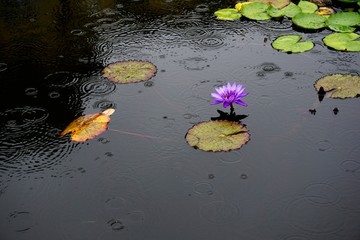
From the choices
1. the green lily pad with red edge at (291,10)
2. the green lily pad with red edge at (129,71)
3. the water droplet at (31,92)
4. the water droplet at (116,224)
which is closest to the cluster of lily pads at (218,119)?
the green lily pad with red edge at (129,71)

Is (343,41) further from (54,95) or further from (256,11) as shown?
(54,95)

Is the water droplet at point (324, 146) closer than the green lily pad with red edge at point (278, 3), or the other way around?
the water droplet at point (324, 146)

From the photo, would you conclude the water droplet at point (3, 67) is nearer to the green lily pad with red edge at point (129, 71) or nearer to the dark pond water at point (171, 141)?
the dark pond water at point (171, 141)

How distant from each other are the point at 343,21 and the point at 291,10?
382 mm

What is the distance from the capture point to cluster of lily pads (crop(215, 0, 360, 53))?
2.72 m

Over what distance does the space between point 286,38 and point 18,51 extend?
1769mm

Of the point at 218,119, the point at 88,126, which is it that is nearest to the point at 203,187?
the point at 218,119

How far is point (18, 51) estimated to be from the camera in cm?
290

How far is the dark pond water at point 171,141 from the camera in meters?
1.69

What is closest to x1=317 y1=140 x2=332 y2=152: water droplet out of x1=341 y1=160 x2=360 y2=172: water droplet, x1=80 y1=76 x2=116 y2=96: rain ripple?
x1=341 y1=160 x2=360 y2=172: water droplet

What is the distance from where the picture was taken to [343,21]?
115 inches

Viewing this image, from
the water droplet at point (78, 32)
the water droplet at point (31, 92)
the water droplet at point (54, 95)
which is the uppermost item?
the water droplet at point (78, 32)

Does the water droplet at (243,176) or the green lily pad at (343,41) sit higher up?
the green lily pad at (343,41)

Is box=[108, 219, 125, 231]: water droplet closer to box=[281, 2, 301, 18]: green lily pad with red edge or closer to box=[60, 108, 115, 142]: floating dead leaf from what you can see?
box=[60, 108, 115, 142]: floating dead leaf
